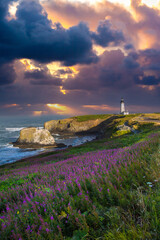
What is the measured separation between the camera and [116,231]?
6.17 ft

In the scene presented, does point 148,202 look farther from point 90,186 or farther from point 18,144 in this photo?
point 18,144

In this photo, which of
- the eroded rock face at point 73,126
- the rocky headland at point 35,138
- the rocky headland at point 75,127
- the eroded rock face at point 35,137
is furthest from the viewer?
the eroded rock face at point 73,126

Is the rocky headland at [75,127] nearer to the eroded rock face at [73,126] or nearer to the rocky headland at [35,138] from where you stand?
the eroded rock face at [73,126]

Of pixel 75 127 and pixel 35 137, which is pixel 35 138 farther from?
pixel 75 127

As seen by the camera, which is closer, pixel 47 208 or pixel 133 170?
pixel 47 208

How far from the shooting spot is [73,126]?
112 m

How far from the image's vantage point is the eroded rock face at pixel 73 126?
11025 cm

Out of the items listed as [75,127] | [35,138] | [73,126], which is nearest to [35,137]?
[35,138]

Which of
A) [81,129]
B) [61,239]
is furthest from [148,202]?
[81,129]

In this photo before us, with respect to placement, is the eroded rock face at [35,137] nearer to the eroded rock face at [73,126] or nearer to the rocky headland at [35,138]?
the rocky headland at [35,138]

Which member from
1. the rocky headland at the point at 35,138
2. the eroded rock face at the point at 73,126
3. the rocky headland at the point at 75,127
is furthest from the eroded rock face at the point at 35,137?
the eroded rock face at the point at 73,126

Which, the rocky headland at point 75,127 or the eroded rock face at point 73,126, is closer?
the rocky headland at point 75,127

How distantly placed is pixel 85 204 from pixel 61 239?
90 cm

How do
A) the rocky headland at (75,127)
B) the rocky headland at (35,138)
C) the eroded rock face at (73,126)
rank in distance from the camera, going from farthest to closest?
the eroded rock face at (73,126) → the rocky headland at (75,127) → the rocky headland at (35,138)
